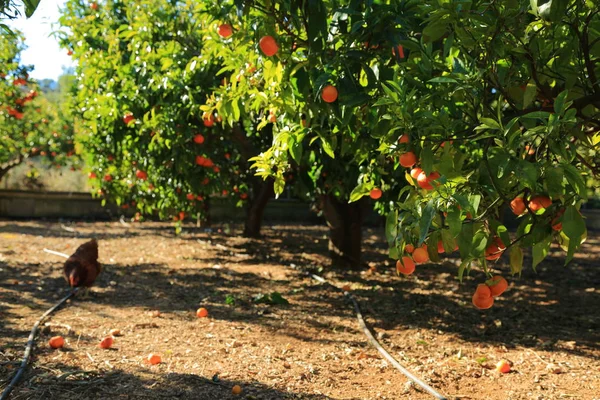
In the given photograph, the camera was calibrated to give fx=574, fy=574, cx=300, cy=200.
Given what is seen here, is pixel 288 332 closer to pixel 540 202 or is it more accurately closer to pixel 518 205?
pixel 518 205

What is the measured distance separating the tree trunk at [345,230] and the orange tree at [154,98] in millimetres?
1449

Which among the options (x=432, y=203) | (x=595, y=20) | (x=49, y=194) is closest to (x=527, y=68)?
(x=595, y=20)

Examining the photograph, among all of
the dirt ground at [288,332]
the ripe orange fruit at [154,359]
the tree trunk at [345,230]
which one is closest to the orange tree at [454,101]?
the dirt ground at [288,332]

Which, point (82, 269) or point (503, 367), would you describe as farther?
point (82, 269)

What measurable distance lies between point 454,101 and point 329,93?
0.54 meters

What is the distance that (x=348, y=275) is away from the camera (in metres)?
8.00

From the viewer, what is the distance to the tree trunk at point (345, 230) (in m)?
8.39

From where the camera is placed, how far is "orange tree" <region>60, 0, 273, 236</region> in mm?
5953

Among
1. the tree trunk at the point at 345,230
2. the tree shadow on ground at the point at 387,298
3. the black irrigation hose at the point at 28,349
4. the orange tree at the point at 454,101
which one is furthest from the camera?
the tree trunk at the point at 345,230

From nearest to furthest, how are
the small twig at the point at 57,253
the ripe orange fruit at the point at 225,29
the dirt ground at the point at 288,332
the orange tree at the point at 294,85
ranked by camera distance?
the orange tree at the point at 294,85 → the ripe orange fruit at the point at 225,29 → the dirt ground at the point at 288,332 → the small twig at the point at 57,253

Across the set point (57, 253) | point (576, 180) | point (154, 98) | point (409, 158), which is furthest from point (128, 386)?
point (57, 253)

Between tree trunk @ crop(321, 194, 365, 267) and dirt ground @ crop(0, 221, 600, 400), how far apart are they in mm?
333

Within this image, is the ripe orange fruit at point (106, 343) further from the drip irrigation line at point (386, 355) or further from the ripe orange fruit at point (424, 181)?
the ripe orange fruit at point (424, 181)

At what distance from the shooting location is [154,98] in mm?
6289
